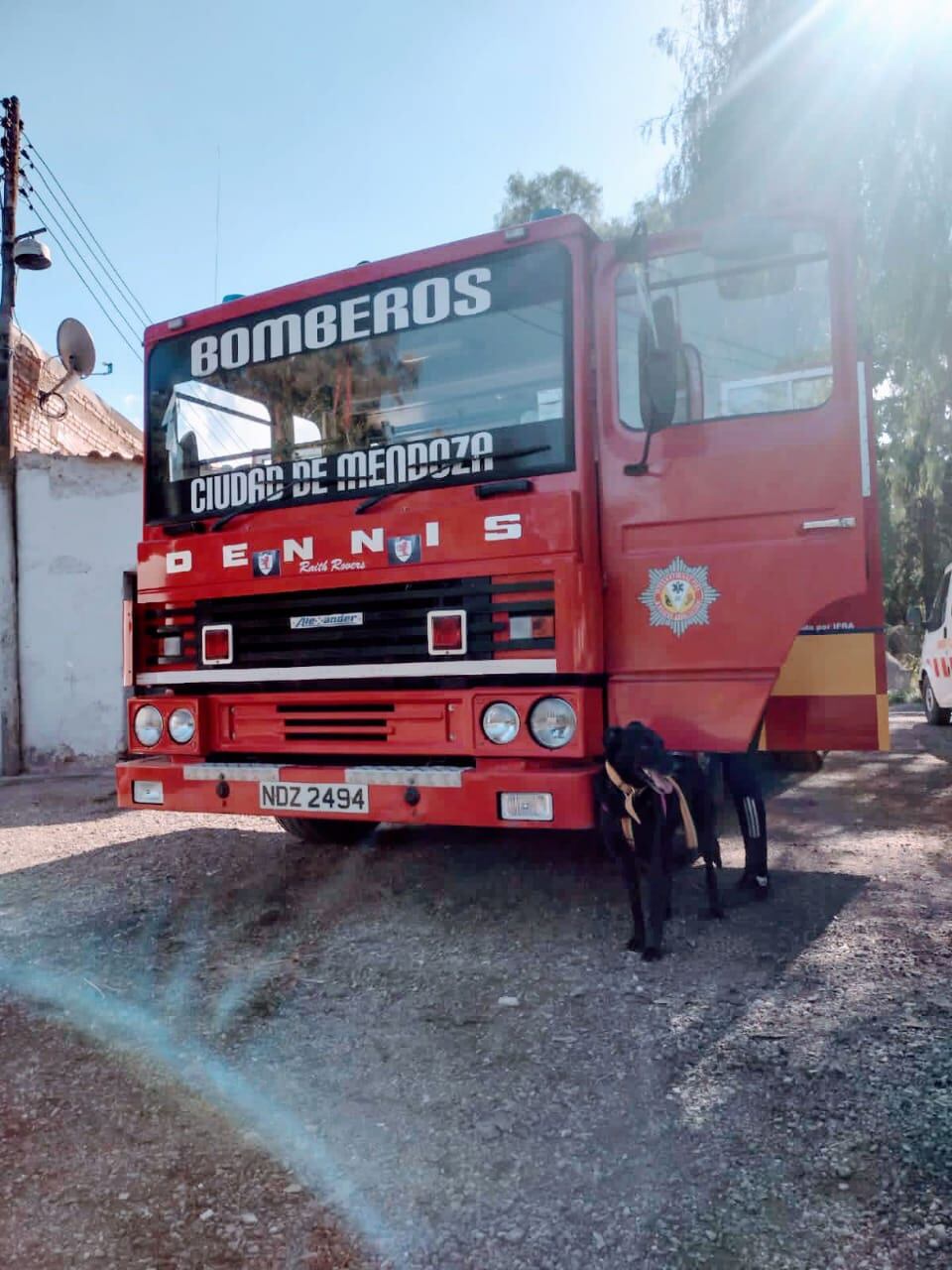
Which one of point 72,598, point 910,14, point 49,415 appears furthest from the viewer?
point 49,415

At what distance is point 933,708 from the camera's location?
11812 mm

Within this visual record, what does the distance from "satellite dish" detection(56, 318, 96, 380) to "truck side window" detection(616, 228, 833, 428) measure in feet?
29.5

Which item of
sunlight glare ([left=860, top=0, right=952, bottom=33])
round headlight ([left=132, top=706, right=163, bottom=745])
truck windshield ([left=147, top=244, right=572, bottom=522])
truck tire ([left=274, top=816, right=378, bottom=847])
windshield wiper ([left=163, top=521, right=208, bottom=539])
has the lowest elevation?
truck tire ([left=274, top=816, right=378, bottom=847])

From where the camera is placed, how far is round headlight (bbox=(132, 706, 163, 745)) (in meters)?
5.05

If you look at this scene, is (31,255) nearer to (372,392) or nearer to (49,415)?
(49,415)

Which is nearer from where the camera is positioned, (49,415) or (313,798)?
(313,798)

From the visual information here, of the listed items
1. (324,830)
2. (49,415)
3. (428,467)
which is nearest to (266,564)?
(428,467)

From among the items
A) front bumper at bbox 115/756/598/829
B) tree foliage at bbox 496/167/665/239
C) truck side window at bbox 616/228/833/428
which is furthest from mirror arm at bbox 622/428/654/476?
tree foliage at bbox 496/167/665/239

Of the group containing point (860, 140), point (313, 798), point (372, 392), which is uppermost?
Answer: point (860, 140)

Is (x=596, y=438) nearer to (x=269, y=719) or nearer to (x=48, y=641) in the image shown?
(x=269, y=719)

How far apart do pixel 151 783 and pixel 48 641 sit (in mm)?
6174

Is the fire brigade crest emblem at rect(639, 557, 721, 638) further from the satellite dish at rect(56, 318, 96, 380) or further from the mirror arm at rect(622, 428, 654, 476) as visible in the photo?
the satellite dish at rect(56, 318, 96, 380)

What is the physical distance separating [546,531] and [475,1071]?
2.06 m

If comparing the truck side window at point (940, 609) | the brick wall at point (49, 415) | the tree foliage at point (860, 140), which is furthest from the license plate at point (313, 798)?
the truck side window at point (940, 609)
